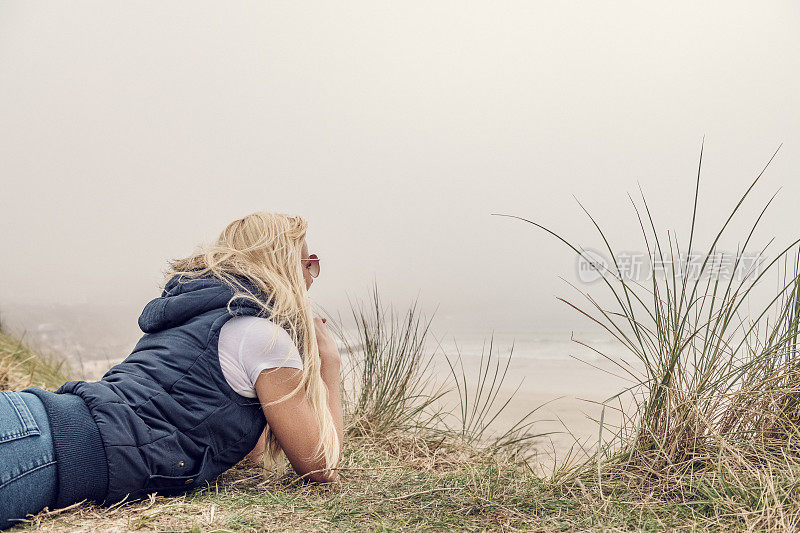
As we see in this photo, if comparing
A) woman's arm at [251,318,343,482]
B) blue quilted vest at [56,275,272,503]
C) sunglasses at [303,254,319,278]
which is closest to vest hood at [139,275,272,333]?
blue quilted vest at [56,275,272,503]

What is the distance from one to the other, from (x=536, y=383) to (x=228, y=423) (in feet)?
21.1

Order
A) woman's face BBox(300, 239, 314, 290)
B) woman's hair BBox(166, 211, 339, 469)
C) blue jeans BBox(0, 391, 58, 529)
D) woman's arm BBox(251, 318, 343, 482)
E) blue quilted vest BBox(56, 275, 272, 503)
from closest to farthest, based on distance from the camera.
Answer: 1. blue jeans BBox(0, 391, 58, 529)
2. blue quilted vest BBox(56, 275, 272, 503)
3. woman's arm BBox(251, 318, 343, 482)
4. woman's hair BBox(166, 211, 339, 469)
5. woman's face BBox(300, 239, 314, 290)

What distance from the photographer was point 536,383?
7.73 m

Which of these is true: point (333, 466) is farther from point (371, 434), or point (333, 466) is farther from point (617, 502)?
point (371, 434)

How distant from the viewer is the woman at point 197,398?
1578mm

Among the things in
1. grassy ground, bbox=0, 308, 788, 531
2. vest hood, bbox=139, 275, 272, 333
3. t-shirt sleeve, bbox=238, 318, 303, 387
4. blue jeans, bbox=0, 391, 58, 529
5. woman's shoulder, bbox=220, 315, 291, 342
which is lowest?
grassy ground, bbox=0, 308, 788, 531

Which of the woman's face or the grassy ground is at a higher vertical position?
the woman's face

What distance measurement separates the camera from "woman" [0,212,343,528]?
62.1 inches

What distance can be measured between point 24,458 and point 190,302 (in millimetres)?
611

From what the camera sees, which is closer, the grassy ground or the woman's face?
the grassy ground

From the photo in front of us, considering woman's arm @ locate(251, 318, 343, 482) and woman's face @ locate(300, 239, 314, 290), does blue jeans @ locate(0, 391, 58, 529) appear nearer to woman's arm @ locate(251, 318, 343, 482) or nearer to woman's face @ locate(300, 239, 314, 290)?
woman's arm @ locate(251, 318, 343, 482)

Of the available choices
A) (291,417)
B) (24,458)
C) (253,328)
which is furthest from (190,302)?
(24,458)

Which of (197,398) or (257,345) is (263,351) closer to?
(257,345)

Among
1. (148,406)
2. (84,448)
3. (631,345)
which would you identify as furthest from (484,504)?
(84,448)
